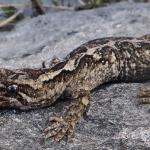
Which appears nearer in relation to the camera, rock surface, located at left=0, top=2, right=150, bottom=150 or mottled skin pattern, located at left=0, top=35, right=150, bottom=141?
rock surface, located at left=0, top=2, right=150, bottom=150

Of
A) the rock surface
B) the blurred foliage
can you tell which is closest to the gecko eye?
the rock surface

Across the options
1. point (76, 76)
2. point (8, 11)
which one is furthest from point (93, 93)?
point (8, 11)

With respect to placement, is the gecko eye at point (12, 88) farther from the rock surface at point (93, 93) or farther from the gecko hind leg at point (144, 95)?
the gecko hind leg at point (144, 95)

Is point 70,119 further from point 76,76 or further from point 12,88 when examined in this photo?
point 76,76

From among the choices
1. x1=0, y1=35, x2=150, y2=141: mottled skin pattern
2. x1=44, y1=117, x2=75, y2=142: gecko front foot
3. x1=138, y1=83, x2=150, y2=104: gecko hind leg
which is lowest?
x1=44, y1=117, x2=75, y2=142: gecko front foot

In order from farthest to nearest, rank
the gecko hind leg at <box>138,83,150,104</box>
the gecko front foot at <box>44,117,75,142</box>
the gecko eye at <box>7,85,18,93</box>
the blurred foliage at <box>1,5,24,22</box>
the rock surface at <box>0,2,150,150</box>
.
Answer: the blurred foliage at <box>1,5,24,22</box> < the gecko hind leg at <box>138,83,150,104</box> < the gecko eye at <box>7,85,18,93</box> < the gecko front foot at <box>44,117,75,142</box> < the rock surface at <box>0,2,150,150</box>

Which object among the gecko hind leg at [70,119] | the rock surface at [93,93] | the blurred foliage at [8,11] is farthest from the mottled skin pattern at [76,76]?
the blurred foliage at [8,11]

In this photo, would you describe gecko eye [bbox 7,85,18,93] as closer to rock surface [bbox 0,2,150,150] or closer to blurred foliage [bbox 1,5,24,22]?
rock surface [bbox 0,2,150,150]

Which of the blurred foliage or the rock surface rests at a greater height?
the blurred foliage
